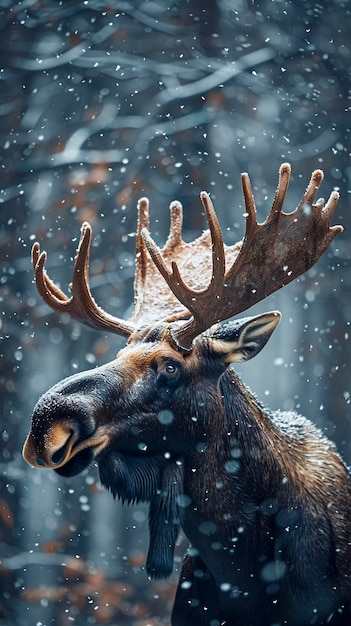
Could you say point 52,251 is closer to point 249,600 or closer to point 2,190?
point 2,190

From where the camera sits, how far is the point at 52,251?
9.07 ft

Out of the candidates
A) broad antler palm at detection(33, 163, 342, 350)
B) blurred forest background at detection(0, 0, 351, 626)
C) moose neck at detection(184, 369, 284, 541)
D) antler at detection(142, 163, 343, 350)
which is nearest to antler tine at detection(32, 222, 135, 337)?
broad antler palm at detection(33, 163, 342, 350)

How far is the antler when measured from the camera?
5.45 ft

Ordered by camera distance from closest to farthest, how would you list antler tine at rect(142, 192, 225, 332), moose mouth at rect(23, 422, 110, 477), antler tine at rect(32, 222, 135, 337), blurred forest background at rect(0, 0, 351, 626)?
moose mouth at rect(23, 422, 110, 477) < antler tine at rect(142, 192, 225, 332) < antler tine at rect(32, 222, 135, 337) < blurred forest background at rect(0, 0, 351, 626)

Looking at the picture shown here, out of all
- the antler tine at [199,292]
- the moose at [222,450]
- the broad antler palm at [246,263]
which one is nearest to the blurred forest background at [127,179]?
the moose at [222,450]

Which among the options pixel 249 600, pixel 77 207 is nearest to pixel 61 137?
pixel 77 207

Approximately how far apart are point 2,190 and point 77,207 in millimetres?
237

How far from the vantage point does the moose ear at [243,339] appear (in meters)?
1.69

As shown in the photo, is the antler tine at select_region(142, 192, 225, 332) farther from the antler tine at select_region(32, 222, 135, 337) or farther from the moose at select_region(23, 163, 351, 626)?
the antler tine at select_region(32, 222, 135, 337)

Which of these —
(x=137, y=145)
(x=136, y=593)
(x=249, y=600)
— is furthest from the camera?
(x=137, y=145)

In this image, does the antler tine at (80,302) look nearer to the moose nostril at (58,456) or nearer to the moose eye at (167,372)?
the moose eye at (167,372)

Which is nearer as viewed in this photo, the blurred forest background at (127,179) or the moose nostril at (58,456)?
the moose nostril at (58,456)

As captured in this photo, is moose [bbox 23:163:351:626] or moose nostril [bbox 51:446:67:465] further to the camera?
moose [bbox 23:163:351:626]

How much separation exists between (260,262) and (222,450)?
374 mm
